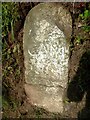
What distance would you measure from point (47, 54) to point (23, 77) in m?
0.38

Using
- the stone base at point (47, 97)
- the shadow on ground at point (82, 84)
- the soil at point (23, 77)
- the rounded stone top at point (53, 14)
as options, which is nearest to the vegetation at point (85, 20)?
the soil at point (23, 77)

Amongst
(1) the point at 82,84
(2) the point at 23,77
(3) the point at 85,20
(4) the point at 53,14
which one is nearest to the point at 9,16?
(4) the point at 53,14

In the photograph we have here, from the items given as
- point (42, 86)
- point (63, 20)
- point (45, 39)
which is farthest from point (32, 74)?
point (63, 20)

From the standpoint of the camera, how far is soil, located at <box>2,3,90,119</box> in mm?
3516

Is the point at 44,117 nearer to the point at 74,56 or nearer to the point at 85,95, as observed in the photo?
the point at 85,95

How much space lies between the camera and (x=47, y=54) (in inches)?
137

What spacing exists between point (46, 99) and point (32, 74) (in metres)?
0.30

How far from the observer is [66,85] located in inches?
139

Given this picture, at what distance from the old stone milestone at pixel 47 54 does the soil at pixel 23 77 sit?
0.23 feet

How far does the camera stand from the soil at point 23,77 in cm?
352

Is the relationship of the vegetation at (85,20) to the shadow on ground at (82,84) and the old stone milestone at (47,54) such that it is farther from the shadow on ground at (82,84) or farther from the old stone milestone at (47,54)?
the shadow on ground at (82,84)

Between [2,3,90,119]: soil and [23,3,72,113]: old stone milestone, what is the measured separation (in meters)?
0.07

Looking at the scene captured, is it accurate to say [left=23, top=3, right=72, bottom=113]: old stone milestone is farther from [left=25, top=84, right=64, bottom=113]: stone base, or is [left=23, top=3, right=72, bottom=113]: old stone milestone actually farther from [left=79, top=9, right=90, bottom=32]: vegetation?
[left=79, top=9, right=90, bottom=32]: vegetation

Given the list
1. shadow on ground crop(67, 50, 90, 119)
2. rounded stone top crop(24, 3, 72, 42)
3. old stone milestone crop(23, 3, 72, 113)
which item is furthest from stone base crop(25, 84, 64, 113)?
rounded stone top crop(24, 3, 72, 42)
